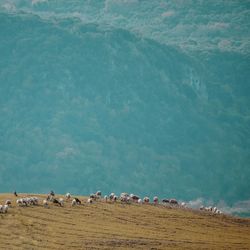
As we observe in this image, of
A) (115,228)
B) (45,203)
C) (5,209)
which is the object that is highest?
(45,203)

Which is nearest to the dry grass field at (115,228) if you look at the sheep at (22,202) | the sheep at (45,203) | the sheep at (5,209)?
the sheep at (5,209)

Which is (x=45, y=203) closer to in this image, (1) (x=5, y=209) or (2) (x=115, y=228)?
(1) (x=5, y=209)

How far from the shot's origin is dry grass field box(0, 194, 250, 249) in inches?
4087

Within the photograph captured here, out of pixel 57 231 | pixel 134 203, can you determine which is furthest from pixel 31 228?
pixel 134 203

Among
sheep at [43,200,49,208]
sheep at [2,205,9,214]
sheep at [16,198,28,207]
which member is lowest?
sheep at [2,205,9,214]

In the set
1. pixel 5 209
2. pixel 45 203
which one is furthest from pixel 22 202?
pixel 5 209

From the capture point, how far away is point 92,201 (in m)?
140

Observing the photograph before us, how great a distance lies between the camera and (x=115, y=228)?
118 meters

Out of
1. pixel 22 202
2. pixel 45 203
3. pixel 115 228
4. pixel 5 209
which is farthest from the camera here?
pixel 45 203

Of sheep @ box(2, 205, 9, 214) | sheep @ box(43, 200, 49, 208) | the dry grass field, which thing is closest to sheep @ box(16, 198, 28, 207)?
the dry grass field

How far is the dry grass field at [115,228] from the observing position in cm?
10381

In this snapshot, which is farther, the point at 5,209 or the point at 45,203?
the point at 45,203

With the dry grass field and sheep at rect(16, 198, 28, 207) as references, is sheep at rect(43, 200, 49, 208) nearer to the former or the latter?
the dry grass field

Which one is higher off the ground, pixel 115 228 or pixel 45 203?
pixel 45 203
